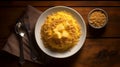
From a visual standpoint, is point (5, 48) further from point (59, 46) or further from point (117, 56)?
point (117, 56)

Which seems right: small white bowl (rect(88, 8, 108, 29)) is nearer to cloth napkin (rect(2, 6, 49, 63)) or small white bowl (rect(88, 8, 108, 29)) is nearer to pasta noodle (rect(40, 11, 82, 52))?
pasta noodle (rect(40, 11, 82, 52))

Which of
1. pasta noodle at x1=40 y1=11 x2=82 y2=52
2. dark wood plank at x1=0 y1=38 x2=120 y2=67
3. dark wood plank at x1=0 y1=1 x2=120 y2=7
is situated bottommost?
dark wood plank at x1=0 y1=38 x2=120 y2=67

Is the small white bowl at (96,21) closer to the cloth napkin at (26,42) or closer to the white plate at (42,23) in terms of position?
the white plate at (42,23)

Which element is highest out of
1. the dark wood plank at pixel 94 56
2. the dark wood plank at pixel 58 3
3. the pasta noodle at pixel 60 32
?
the dark wood plank at pixel 58 3

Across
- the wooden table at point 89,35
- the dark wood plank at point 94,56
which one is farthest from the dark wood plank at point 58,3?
the dark wood plank at point 94,56

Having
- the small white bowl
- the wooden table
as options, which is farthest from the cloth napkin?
the small white bowl

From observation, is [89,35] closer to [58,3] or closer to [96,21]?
[96,21]

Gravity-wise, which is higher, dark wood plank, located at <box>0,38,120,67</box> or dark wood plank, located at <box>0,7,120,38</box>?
dark wood plank, located at <box>0,7,120,38</box>
